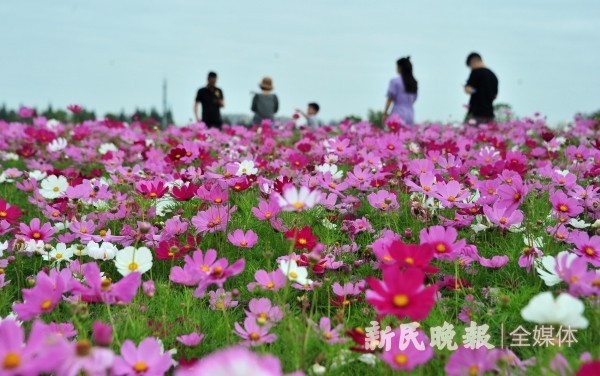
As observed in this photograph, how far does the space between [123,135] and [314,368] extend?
17.7ft

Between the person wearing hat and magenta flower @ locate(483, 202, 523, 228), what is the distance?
7112 mm

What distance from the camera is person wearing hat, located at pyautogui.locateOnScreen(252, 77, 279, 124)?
29.9ft

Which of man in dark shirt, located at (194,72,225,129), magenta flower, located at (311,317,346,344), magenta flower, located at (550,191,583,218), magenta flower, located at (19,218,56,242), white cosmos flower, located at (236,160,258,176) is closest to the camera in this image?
magenta flower, located at (311,317,346,344)

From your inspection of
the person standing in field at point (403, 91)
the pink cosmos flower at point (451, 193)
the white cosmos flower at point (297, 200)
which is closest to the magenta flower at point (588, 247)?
the pink cosmos flower at point (451, 193)

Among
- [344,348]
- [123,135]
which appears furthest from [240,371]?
[123,135]

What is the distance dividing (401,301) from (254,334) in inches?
23.4

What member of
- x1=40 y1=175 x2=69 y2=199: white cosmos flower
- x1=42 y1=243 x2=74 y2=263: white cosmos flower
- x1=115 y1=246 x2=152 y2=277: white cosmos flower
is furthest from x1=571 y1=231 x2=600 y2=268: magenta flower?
x1=40 y1=175 x2=69 y2=199: white cosmos flower

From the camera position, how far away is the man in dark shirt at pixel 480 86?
7844 millimetres

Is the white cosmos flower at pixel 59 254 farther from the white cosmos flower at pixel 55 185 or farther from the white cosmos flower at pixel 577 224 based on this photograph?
the white cosmos flower at pixel 577 224

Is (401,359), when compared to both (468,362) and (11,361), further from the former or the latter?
(11,361)

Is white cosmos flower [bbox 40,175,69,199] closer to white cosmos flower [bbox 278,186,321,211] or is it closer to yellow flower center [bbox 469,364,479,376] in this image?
white cosmos flower [bbox 278,186,321,211]

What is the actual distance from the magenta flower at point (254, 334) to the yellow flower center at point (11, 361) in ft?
2.34

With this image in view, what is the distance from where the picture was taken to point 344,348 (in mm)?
1610

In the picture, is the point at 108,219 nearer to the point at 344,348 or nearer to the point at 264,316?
the point at 264,316
